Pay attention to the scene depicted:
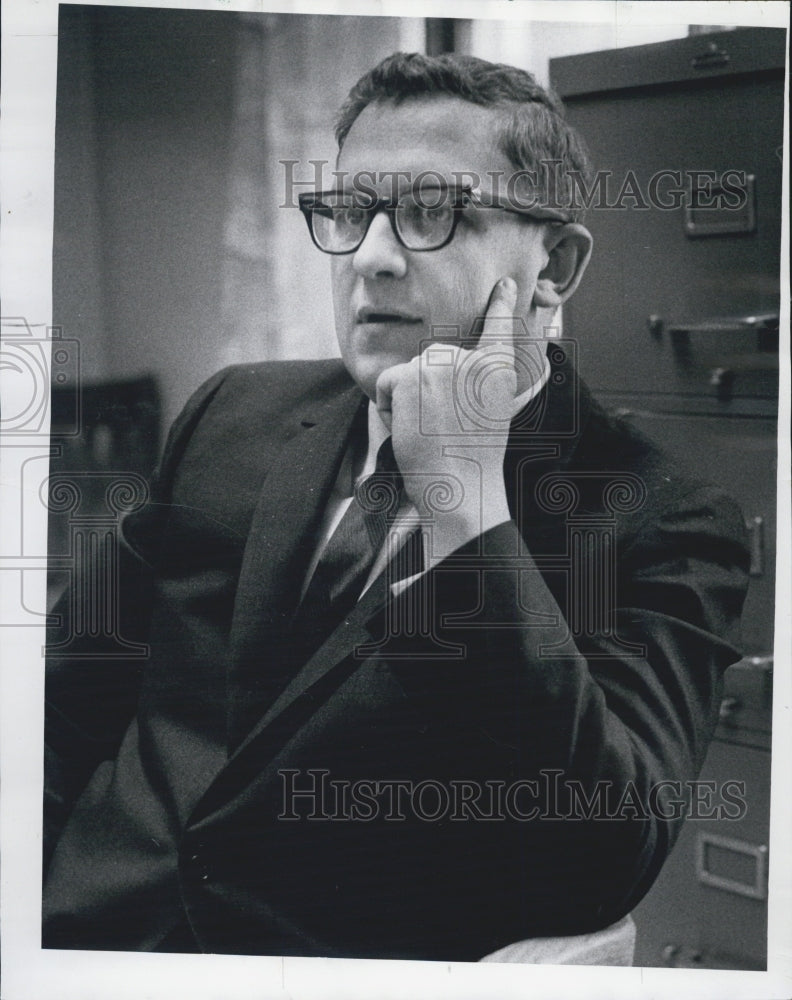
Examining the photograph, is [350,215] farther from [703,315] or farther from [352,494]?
[703,315]

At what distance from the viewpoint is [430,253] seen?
5.21ft

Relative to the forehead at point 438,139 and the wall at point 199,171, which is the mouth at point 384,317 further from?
the forehead at point 438,139

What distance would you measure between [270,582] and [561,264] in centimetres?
67

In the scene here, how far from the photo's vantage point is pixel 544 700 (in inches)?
61.9

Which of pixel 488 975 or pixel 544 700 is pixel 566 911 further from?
pixel 544 700

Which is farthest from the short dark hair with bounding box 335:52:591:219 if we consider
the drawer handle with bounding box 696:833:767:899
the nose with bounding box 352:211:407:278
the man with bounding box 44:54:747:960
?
the drawer handle with bounding box 696:833:767:899

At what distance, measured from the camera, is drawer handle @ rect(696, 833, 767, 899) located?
5.39 feet

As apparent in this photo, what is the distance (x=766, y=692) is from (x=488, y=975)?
0.63 m

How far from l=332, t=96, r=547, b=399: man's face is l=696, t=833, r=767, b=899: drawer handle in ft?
2.82

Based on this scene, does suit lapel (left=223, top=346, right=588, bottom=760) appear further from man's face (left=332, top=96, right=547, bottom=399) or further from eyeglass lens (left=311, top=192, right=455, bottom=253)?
eyeglass lens (left=311, top=192, right=455, bottom=253)

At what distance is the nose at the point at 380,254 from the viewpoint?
159 cm

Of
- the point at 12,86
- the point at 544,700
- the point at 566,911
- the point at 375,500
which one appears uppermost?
the point at 12,86

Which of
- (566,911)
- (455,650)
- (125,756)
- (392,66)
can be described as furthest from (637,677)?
(392,66)

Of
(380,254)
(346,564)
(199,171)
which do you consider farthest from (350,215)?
(346,564)
